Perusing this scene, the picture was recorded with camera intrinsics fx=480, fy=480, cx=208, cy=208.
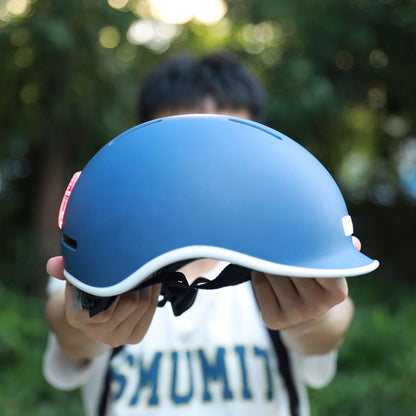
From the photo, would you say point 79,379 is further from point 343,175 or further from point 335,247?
point 343,175

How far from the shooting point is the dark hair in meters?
1.27

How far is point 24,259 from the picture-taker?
4.23 m

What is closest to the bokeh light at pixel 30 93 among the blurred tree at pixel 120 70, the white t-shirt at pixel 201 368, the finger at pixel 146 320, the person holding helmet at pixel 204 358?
the blurred tree at pixel 120 70

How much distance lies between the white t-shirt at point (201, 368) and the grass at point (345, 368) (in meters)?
1.73

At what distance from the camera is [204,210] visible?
62 centimetres

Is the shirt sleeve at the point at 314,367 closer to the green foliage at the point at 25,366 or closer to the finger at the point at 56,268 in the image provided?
the finger at the point at 56,268

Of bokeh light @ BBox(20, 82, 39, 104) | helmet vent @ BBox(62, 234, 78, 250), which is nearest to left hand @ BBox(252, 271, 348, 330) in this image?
helmet vent @ BBox(62, 234, 78, 250)

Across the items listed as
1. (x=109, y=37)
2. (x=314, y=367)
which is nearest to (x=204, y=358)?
(x=314, y=367)

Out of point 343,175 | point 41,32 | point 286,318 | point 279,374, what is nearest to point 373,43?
point 41,32

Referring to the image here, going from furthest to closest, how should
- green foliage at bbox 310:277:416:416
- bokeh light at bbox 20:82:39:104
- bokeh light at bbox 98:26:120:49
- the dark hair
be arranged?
bokeh light at bbox 20:82:39:104
bokeh light at bbox 98:26:120:49
green foliage at bbox 310:277:416:416
the dark hair

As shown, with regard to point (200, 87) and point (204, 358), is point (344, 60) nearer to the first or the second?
point (200, 87)

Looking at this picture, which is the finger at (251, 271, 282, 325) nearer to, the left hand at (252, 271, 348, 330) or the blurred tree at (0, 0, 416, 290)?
the left hand at (252, 271, 348, 330)

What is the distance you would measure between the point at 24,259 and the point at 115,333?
3808 mm

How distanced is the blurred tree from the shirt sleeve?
2485 mm
